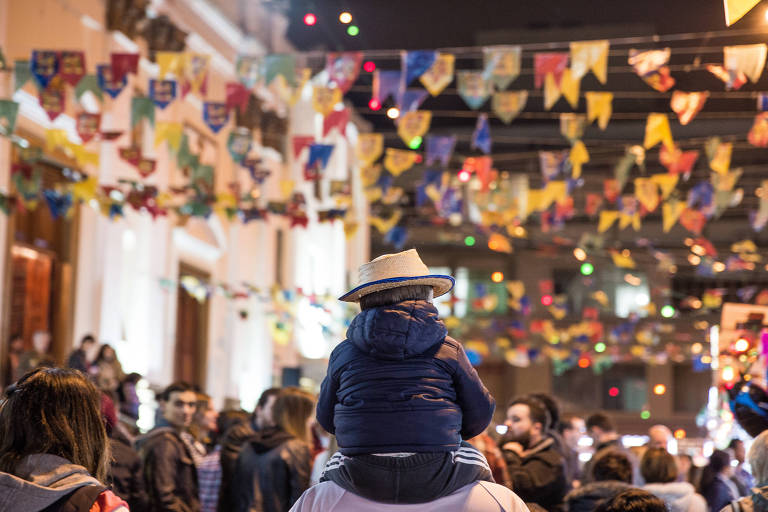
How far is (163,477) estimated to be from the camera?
7719 mm

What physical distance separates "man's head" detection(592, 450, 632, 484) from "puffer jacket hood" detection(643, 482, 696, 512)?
19cm

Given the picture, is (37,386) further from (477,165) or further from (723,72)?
(477,165)

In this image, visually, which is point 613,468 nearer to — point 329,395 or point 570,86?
point 329,395

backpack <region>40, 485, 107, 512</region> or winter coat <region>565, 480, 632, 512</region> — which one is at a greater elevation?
backpack <region>40, 485, 107, 512</region>

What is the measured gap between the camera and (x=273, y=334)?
81.4 feet

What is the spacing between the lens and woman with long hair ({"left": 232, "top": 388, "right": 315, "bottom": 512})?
313 inches

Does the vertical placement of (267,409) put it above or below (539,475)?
above

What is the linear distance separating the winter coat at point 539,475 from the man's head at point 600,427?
3.66 metres

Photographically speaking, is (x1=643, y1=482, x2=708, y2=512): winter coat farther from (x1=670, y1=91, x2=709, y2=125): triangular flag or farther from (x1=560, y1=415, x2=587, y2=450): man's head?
(x1=670, y1=91, x2=709, y2=125): triangular flag

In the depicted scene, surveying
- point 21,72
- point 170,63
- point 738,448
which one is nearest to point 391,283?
point 738,448

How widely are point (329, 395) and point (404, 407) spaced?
0.39 meters

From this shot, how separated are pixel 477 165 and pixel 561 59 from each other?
4.45m

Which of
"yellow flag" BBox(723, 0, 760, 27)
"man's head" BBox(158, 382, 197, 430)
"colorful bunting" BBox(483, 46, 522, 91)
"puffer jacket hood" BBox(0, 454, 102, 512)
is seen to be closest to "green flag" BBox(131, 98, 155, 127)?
"colorful bunting" BBox(483, 46, 522, 91)

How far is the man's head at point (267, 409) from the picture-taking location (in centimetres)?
823
